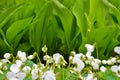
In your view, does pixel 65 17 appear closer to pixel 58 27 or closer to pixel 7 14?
pixel 58 27

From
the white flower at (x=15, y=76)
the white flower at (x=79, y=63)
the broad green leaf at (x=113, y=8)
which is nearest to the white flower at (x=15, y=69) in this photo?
the white flower at (x=15, y=76)

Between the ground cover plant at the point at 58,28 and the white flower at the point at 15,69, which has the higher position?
the white flower at the point at 15,69

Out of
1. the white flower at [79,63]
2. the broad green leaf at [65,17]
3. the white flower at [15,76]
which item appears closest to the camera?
the white flower at [15,76]

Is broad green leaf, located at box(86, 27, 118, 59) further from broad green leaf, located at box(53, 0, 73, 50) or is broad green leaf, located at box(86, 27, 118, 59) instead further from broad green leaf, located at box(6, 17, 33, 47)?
broad green leaf, located at box(6, 17, 33, 47)

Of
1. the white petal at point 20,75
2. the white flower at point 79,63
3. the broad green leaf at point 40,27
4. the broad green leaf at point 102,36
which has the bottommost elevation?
the broad green leaf at point 102,36

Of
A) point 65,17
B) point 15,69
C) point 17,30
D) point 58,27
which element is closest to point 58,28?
point 58,27

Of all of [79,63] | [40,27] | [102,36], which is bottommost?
[102,36]

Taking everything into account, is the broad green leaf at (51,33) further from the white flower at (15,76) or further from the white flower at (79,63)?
the white flower at (15,76)

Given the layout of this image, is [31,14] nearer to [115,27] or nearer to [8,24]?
[8,24]
